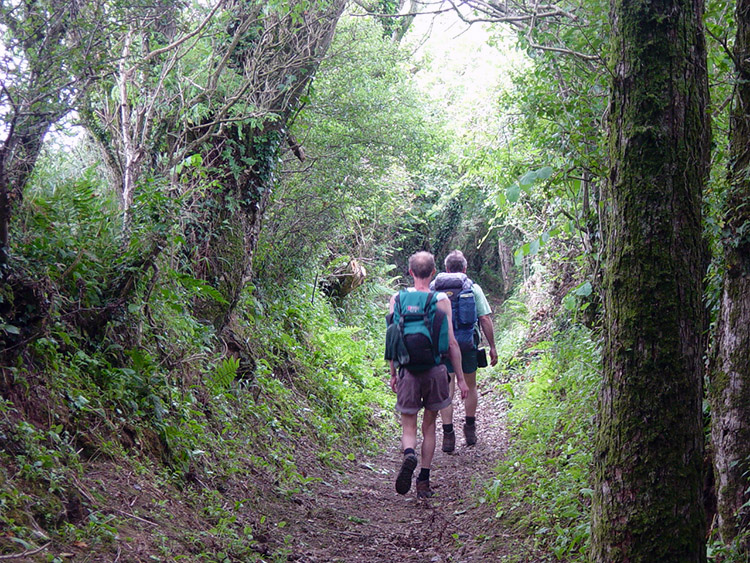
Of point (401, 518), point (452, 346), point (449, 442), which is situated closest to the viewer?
point (401, 518)

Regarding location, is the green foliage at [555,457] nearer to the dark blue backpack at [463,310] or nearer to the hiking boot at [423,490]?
the hiking boot at [423,490]

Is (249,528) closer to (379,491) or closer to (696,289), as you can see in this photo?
(379,491)

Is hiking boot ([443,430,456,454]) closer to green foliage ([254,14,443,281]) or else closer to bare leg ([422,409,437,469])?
bare leg ([422,409,437,469])

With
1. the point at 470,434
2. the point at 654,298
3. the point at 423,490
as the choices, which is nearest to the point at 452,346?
the point at 423,490

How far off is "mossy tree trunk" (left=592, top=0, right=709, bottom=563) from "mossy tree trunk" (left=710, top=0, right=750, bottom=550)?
59cm

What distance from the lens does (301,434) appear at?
733 cm

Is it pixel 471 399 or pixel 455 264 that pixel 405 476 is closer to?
pixel 471 399

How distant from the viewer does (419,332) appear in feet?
19.3

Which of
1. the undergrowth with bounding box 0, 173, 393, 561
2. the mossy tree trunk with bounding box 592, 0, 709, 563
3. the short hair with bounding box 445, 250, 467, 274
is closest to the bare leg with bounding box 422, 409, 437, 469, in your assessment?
the undergrowth with bounding box 0, 173, 393, 561

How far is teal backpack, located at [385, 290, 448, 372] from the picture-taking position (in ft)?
19.3

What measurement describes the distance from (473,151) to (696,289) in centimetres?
1010

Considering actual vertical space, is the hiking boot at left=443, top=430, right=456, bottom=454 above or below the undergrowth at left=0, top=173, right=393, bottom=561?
below

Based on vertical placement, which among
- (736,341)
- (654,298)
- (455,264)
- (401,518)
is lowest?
(401,518)

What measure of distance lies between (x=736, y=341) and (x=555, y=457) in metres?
2.94
